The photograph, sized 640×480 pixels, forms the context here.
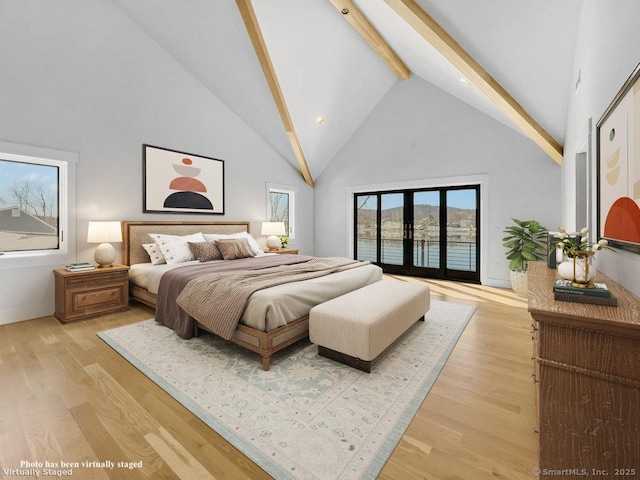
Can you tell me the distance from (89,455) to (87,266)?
106 inches

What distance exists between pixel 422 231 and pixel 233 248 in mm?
3640

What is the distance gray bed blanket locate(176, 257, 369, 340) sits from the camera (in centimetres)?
235

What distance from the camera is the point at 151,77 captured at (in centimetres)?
421

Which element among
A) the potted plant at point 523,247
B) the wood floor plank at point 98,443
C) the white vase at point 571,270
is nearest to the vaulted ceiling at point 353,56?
the potted plant at point 523,247

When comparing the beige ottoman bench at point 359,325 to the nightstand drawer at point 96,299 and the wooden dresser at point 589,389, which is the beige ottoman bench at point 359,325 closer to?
the wooden dresser at point 589,389

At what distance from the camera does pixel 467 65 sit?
314cm

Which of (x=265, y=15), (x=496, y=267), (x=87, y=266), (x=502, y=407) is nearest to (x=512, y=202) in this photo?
(x=496, y=267)

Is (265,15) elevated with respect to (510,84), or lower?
elevated

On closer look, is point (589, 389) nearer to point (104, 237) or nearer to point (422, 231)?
point (104, 237)

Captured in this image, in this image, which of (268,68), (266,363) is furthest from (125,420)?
(268,68)

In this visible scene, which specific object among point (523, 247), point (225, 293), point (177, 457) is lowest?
point (177, 457)

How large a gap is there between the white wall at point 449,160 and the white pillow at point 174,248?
3623 millimetres

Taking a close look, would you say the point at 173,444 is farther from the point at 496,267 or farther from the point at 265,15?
the point at 496,267

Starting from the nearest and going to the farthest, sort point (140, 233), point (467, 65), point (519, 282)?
point (467, 65) → point (140, 233) → point (519, 282)
